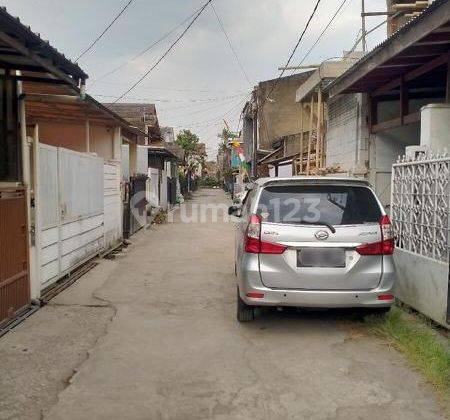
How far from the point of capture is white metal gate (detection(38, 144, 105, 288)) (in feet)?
22.1

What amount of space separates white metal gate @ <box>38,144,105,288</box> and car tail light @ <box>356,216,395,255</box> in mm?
4162

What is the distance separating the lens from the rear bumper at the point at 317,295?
15.8ft

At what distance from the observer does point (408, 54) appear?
6543 millimetres

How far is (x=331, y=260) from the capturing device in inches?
190

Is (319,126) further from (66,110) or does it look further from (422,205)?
(422,205)

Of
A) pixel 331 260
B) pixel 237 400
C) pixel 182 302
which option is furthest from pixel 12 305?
pixel 331 260

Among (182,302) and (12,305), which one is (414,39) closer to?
A: (182,302)

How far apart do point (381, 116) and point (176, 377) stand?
7483mm

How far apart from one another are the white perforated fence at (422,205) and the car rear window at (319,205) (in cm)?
71

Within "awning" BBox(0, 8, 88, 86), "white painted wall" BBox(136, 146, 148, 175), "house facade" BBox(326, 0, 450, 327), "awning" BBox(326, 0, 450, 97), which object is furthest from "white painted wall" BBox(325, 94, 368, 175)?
"white painted wall" BBox(136, 146, 148, 175)

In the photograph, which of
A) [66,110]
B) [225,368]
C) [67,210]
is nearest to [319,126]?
[66,110]

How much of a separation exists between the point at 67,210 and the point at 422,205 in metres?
5.36

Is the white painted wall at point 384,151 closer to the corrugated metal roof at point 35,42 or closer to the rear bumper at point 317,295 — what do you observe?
the rear bumper at point 317,295

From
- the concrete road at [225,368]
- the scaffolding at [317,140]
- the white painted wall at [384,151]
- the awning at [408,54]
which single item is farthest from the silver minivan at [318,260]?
the scaffolding at [317,140]
